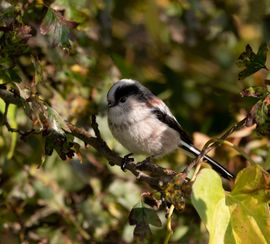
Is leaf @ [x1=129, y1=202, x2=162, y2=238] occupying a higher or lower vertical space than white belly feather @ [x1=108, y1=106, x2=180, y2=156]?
higher

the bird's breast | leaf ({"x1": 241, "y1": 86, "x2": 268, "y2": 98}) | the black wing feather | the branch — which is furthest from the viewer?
the black wing feather

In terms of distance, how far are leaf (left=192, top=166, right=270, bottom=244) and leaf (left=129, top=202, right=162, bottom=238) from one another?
50cm

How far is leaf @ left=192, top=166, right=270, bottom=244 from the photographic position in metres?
2.01

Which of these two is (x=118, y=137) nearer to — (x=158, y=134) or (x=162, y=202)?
(x=158, y=134)

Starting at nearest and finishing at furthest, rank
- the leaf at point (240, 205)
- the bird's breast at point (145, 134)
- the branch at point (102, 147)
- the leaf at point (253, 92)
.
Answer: the leaf at point (240, 205) → the leaf at point (253, 92) → the branch at point (102, 147) → the bird's breast at point (145, 134)

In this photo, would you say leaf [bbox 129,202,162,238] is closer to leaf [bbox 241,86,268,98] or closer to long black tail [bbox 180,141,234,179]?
leaf [bbox 241,86,268,98]

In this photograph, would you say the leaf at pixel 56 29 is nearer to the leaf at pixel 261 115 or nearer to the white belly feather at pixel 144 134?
the leaf at pixel 261 115

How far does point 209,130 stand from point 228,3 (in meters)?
0.98

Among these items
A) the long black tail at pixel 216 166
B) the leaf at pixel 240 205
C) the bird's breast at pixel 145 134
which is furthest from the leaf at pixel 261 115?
the bird's breast at pixel 145 134

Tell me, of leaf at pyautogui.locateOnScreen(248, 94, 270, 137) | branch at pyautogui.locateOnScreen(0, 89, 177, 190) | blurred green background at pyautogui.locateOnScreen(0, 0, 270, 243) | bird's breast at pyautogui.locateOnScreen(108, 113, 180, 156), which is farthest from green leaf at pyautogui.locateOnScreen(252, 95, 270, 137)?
bird's breast at pyautogui.locateOnScreen(108, 113, 180, 156)

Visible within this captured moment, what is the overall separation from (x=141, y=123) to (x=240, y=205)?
1775 mm

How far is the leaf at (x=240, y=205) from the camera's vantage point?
2.01m

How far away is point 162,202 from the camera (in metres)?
2.42

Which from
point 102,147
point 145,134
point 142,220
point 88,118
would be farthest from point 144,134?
point 142,220
